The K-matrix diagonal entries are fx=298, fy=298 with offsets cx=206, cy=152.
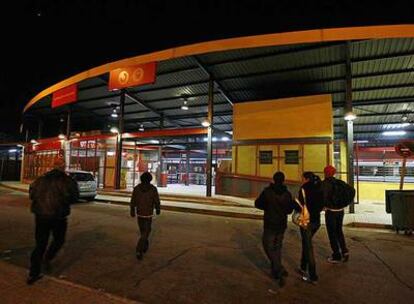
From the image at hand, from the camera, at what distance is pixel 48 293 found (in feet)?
12.4

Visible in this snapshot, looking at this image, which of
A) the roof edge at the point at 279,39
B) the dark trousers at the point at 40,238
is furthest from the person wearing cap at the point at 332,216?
the roof edge at the point at 279,39

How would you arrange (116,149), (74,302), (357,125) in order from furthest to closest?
(357,125) → (116,149) → (74,302)

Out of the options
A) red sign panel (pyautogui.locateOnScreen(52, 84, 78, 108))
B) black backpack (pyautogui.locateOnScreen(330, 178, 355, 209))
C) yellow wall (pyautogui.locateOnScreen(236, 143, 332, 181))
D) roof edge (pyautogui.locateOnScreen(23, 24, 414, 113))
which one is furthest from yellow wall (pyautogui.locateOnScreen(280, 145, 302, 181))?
red sign panel (pyautogui.locateOnScreen(52, 84, 78, 108))

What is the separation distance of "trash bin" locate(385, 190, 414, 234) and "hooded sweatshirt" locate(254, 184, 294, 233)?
5.80 m

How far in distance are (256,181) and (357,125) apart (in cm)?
1251

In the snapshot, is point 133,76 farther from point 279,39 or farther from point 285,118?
point 285,118

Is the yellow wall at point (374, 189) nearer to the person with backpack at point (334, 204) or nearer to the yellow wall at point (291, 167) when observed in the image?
the yellow wall at point (291, 167)

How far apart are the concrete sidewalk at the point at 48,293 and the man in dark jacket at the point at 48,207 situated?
18cm

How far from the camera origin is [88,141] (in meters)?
22.0

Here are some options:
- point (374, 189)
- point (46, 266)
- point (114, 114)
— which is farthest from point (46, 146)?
point (374, 189)

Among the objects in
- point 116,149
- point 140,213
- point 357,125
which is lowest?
point 140,213

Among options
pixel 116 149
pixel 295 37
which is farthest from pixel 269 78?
pixel 116 149

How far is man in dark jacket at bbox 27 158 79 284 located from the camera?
13.8 ft

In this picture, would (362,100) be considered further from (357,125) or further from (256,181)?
(256,181)
